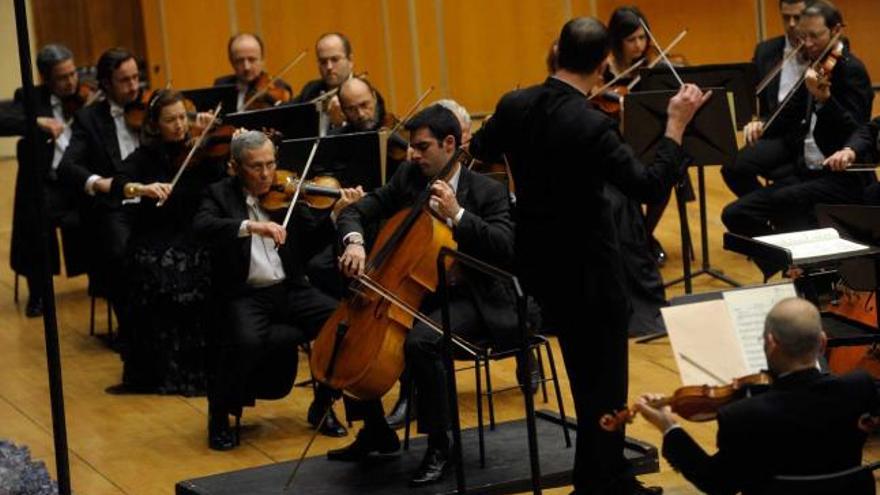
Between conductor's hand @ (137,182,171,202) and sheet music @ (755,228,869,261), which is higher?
conductor's hand @ (137,182,171,202)

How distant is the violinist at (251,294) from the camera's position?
584 centimetres

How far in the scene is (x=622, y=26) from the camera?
777 cm

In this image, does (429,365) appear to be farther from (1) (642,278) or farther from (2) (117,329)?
(2) (117,329)

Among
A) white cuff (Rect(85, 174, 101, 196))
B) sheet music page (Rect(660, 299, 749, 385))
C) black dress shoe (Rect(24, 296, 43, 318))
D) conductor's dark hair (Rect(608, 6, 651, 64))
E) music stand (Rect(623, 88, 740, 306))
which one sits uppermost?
conductor's dark hair (Rect(608, 6, 651, 64))

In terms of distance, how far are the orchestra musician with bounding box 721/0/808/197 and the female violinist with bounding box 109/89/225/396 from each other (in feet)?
7.82

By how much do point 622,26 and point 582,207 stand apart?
345cm

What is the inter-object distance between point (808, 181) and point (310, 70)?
498 cm

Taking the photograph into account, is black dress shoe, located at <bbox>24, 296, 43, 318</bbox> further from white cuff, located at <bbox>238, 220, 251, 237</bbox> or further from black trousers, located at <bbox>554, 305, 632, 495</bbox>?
black trousers, located at <bbox>554, 305, 632, 495</bbox>

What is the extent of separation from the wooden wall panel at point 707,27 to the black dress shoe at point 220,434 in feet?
20.9

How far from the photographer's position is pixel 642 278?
23.1ft

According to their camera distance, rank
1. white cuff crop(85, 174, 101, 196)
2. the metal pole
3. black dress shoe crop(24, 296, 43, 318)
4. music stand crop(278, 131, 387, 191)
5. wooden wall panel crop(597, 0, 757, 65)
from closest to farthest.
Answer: the metal pole < music stand crop(278, 131, 387, 191) < white cuff crop(85, 174, 101, 196) < black dress shoe crop(24, 296, 43, 318) < wooden wall panel crop(597, 0, 757, 65)

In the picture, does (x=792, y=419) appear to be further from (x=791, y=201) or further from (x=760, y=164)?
(x=760, y=164)

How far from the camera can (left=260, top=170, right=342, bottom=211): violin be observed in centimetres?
598

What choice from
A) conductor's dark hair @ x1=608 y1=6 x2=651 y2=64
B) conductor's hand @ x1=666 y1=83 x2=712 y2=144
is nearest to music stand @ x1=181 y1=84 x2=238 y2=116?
conductor's dark hair @ x1=608 y1=6 x2=651 y2=64
